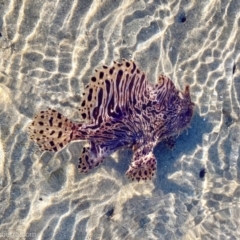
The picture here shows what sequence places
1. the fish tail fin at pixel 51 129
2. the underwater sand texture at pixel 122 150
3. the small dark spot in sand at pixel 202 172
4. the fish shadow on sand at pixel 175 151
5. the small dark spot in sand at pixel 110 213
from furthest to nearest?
1. the small dark spot in sand at pixel 202 172
2. the fish shadow on sand at pixel 175 151
3. the small dark spot in sand at pixel 110 213
4. the underwater sand texture at pixel 122 150
5. the fish tail fin at pixel 51 129

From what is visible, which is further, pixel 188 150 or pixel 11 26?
pixel 188 150

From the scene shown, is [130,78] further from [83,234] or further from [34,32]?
[83,234]

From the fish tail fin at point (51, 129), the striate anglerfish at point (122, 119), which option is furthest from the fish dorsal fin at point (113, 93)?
the fish tail fin at point (51, 129)

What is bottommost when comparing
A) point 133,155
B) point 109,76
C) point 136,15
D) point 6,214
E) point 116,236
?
point 116,236

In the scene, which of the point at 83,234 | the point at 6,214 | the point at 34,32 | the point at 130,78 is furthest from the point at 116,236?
the point at 34,32

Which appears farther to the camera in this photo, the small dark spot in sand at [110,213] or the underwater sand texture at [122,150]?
A: the small dark spot in sand at [110,213]

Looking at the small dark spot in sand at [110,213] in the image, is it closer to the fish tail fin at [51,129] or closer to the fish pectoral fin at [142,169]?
the fish pectoral fin at [142,169]

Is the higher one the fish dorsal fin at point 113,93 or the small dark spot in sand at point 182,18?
the small dark spot in sand at point 182,18

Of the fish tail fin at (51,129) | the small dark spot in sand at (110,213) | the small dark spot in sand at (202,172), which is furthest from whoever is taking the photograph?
the small dark spot in sand at (202,172)
